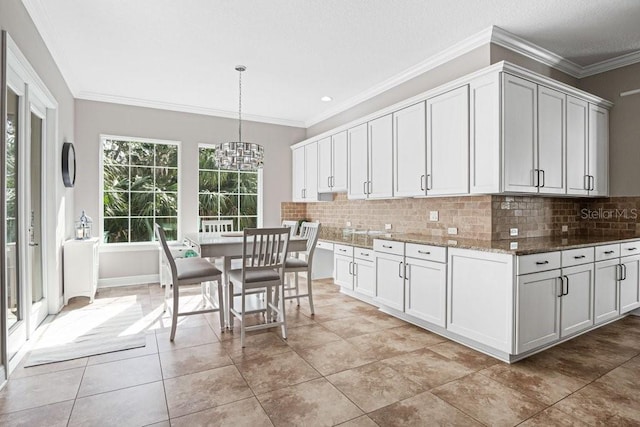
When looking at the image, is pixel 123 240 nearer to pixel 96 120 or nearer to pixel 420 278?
pixel 96 120

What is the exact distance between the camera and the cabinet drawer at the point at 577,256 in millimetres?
2848

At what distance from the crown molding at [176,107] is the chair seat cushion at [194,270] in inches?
116

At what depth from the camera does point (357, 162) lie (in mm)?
4676

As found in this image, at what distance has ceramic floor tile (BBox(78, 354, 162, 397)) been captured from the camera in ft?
7.54

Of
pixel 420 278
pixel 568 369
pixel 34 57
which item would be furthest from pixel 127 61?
pixel 568 369

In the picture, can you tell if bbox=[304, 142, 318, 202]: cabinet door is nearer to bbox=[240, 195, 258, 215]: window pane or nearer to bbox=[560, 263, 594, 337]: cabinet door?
bbox=[240, 195, 258, 215]: window pane

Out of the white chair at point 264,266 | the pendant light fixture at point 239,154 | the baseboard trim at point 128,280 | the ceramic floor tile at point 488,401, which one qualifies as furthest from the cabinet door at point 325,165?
the ceramic floor tile at point 488,401

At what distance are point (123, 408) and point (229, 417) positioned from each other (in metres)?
0.64

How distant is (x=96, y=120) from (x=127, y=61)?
62.9 inches

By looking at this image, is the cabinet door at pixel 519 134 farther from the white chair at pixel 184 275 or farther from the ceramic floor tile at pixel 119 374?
the ceramic floor tile at pixel 119 374

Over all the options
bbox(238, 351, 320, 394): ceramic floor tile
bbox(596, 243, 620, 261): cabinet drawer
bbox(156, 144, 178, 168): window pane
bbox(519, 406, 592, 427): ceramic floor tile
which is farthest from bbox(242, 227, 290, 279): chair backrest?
bbox(156, 144, 178, 168): window pane

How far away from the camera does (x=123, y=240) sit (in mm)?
5316

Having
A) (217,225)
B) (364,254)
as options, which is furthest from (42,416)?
(217,225)

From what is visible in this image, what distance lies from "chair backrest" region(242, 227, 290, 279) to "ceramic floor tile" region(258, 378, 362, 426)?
1112 mm
